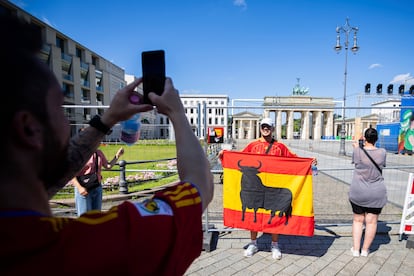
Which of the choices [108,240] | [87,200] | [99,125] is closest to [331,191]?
[87,200]

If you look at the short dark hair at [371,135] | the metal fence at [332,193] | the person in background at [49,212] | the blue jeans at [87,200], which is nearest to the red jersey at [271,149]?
the metal fence at [332,193]

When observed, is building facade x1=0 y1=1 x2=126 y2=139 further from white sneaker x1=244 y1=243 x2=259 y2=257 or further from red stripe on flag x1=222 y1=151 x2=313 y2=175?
white sneaker x1=244 y1=243 x2=259 y2=257

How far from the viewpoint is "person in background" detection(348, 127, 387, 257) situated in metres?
3.54

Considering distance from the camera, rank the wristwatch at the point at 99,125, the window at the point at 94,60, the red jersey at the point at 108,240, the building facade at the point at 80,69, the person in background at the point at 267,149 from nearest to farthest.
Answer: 1. the red jersey at the point at 108,240
2. the wristwatch at the point at 99,125
3. the person in background at the point at 267,149
4. the building facade at the point at 80,69
5. the window at the point at 94,60

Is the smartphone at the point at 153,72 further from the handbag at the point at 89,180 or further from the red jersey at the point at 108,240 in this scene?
the handbag at the point at 89,180

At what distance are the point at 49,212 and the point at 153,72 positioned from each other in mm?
622

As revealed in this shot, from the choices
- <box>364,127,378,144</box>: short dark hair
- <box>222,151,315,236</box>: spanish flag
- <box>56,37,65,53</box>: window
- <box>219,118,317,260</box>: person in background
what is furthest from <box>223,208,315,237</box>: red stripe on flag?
<box>56,37,65,53</box>: window

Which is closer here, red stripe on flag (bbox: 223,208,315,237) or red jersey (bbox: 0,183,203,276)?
red jersey (bbox: 0,183,203,276)

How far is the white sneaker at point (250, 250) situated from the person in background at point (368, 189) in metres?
1.66

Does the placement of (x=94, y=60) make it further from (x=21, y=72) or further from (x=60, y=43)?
(x=21, y=72)

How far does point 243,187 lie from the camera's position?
12.8ft

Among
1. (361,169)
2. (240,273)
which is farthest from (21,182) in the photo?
(361,169)

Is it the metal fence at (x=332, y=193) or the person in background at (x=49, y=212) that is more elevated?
the person in background at (x=49, y=212)

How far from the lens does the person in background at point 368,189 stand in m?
3.54
